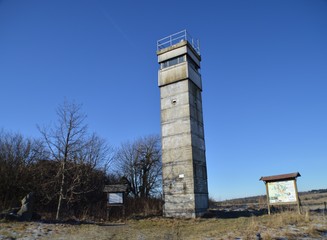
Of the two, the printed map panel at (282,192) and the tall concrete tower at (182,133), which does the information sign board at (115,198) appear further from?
the printed map panel at (282,192)

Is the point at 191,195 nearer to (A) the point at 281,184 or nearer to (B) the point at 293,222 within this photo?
(A) the point at 281,184

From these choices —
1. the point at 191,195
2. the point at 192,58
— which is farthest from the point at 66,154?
the point at 192,58

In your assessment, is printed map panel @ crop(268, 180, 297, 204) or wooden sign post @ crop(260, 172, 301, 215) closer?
wooden sign post @ crop(260, 172, 301, 215)

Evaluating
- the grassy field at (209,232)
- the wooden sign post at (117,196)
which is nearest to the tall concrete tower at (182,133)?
the wooden sign post at (117,196)

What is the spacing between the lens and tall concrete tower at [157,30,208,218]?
2022 cm

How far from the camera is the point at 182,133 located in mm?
21250

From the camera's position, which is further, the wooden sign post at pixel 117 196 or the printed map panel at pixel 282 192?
the wooden sign post at pixel 117 196

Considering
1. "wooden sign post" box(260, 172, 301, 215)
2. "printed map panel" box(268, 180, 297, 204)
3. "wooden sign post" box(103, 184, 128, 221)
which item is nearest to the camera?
"wooden sign post" box(260, 172, 301, 215)

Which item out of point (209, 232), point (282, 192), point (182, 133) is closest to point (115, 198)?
point (182, 133)

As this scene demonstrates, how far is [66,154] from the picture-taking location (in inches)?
744

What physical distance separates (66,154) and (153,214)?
328 inches

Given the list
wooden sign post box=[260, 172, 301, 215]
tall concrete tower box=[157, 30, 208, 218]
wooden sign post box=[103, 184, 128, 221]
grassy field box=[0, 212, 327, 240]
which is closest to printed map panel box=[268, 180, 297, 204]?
wooden sign post box=[260, 172, 301, 215]

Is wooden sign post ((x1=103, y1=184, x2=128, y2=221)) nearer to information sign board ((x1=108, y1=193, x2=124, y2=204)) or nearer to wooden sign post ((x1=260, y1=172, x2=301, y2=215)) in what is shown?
information sign board ((x1=108, y1=193, x2=124, y2=204))

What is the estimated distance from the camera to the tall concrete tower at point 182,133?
20.2 m
